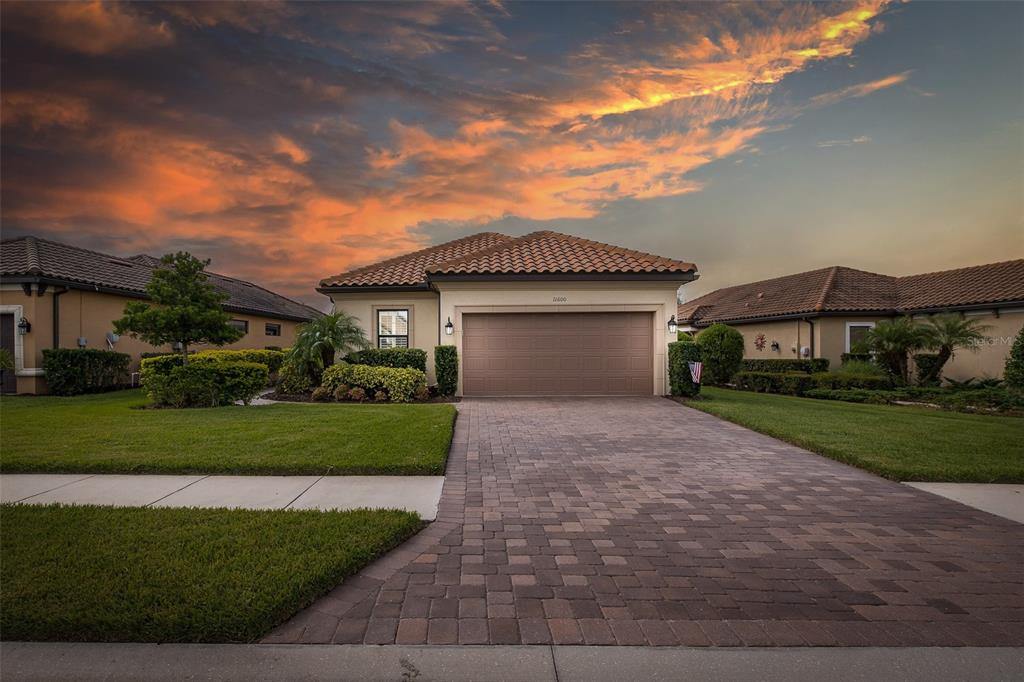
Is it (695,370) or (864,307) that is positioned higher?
(864,307)

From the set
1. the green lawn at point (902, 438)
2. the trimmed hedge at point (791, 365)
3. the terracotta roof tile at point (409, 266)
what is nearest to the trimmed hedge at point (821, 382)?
the trimmed hedge at point (791, 365)

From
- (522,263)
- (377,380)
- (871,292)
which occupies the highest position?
(522,263)

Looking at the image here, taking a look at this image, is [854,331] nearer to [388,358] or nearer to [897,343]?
[897,343]

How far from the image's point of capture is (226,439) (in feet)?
21.8

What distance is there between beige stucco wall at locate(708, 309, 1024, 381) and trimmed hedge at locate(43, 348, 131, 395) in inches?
1050

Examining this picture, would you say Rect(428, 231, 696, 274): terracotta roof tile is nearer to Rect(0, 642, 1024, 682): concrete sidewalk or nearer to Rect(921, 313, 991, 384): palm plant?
Rect(921, 313, 991, 384): palm plant

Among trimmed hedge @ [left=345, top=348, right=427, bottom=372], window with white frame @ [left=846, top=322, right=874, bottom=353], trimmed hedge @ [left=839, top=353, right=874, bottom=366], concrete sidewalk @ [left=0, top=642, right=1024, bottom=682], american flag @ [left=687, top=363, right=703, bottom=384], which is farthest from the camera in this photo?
window with white frame @ [left=846, top=322, right=874, bottom=353]

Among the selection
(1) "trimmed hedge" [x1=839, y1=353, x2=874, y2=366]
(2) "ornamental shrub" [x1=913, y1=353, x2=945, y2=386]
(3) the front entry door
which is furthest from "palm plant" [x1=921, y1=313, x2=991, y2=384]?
(3) the front entry door

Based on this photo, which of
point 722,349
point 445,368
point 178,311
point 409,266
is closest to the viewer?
point 178,311

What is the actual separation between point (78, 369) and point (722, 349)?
21.3 metres

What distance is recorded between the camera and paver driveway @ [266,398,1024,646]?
2.41 meters

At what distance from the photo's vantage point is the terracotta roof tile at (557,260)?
1303cm

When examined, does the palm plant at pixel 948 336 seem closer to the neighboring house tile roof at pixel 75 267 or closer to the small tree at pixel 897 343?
the small tree at pixel 897 343

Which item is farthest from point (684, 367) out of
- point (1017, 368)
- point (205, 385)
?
point (205, 385)
